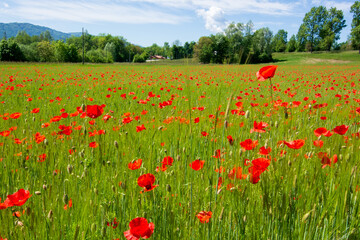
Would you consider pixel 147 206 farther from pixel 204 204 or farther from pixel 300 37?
pixel 300 37

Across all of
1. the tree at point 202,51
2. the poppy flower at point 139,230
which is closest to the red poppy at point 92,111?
the tree at point 202,51

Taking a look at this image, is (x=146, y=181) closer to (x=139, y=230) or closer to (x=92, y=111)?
(x=139, y=230)

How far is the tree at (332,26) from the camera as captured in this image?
78100 mm

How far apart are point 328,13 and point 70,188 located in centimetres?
9884

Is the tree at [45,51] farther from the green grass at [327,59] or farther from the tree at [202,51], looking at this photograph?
the green grass at [327,59]

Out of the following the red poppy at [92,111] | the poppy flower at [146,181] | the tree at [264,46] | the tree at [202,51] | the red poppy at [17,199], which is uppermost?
the tree at [264,46]

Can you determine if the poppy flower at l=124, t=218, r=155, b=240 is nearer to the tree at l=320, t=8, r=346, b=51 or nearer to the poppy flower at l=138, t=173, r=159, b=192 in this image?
the poppy flower at l=138, t=173, r=159, b=192

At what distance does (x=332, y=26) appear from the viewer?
79812mm

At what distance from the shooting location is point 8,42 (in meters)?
68.2

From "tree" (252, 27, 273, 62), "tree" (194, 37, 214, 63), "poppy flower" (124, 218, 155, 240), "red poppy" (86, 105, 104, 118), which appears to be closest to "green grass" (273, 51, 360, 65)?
"tree" (252, 27, 273, 62)

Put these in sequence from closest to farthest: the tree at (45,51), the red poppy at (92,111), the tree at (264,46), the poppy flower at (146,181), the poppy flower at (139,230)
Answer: the poppy flower at (139,230)
the poppy flower at (146,181)
the red poppy at (92,111)
the tree at (264,46)
the tree at (45,51)

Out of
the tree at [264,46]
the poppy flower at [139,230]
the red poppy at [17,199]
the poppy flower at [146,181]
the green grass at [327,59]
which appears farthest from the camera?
the tree at [264,46]

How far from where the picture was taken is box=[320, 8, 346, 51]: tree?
256 feet

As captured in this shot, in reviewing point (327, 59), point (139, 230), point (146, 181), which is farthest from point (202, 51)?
point (139, 230)
